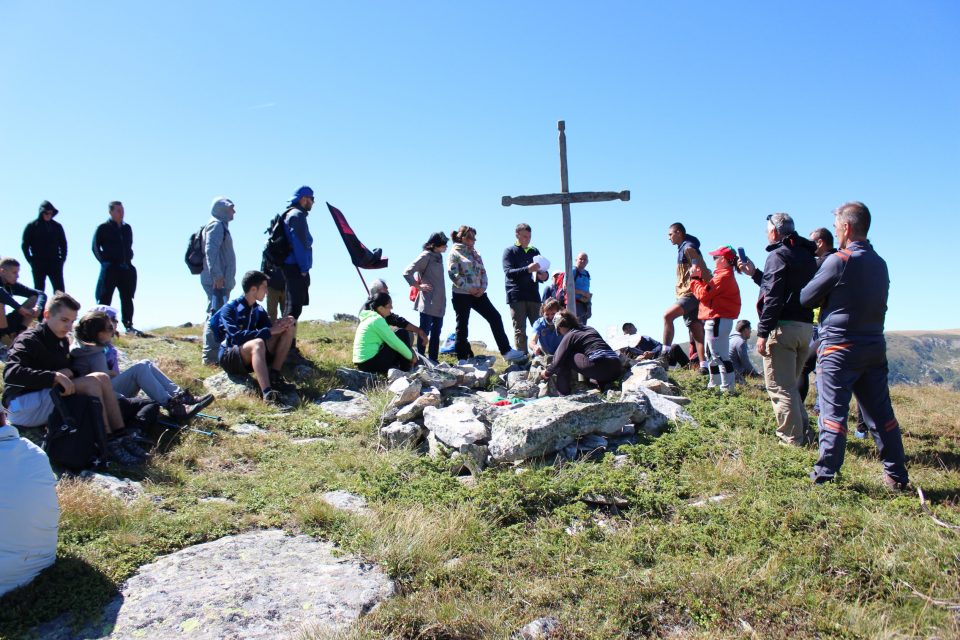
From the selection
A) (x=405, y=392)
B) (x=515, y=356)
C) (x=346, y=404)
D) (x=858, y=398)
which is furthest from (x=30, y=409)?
(x=858, y=398)

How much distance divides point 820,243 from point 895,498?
3.04m

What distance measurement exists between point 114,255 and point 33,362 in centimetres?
600

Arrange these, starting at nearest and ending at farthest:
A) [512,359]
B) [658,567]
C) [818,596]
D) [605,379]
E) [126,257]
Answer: [818,596] → [658,567] → [605,379] → [512,359] → [126,257]

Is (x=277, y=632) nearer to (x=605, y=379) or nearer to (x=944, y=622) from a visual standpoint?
(x=944, y=622)

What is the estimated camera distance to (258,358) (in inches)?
352

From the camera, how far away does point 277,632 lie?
4.03 metres

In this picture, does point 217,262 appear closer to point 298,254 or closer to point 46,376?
point 298,254

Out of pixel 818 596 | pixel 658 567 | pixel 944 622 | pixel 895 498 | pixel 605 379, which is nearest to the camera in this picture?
pixel 944 622

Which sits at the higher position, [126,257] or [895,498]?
[126,257]

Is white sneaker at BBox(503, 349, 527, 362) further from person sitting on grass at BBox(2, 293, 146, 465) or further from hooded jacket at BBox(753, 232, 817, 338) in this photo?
person sitting on grass at BBox(2, 293, 146, 465)

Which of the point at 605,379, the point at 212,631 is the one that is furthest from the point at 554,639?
the point at 605,379

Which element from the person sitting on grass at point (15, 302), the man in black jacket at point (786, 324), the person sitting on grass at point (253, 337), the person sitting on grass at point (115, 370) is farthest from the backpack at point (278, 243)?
the man in black jacket at point (786, 324)

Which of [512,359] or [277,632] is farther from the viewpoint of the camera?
[512,359]

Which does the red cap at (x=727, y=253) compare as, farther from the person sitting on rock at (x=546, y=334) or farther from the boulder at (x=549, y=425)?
the boulder at (x=549, y=425)
